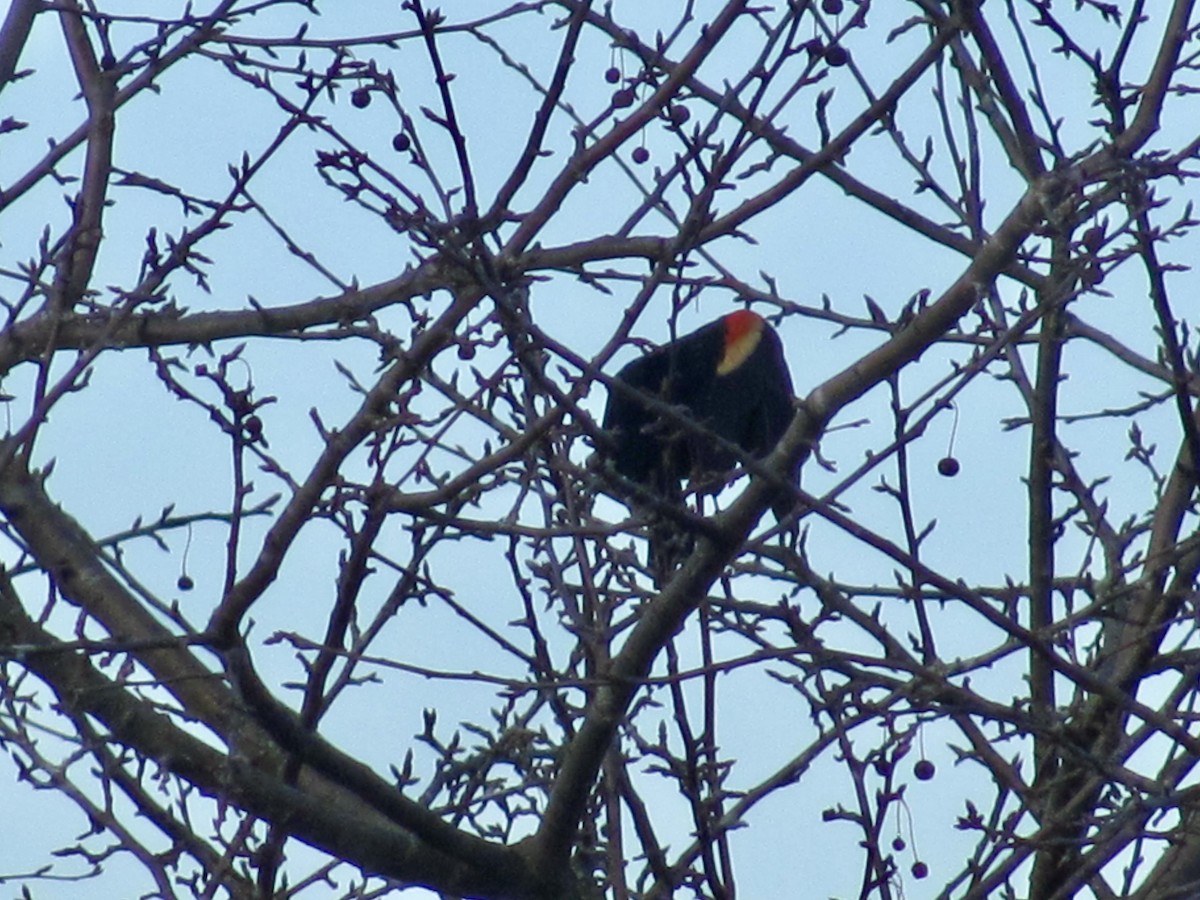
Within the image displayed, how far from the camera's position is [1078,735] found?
3.04 m

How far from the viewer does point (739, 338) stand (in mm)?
4070

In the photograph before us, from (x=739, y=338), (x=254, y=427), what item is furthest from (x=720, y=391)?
(x=254, y=427)

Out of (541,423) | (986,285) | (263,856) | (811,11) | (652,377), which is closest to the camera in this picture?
(986,285)

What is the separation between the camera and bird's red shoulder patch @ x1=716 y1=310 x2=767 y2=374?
400 centimetres

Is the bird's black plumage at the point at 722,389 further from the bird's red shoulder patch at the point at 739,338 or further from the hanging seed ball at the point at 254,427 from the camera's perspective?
the hanging seed ball at the point at 254,427

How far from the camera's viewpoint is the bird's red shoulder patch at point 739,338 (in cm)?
400

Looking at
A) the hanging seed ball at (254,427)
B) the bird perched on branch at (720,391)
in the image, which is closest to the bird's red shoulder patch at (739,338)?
the bird perched on branch at (720,391)

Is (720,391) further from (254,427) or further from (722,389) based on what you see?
(254,427)

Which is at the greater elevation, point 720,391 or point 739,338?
point 739,338

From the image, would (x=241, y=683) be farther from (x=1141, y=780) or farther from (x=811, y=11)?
(x=811, y=11)

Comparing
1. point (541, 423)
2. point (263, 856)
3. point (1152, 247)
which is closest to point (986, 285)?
point (1152, 247)

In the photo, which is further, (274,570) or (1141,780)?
(1141,780)

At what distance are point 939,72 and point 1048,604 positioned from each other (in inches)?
37.0

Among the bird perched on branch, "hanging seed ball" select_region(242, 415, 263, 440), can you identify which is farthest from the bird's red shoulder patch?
"hanging seed ball" select_region(242, 415, 263, 440)
